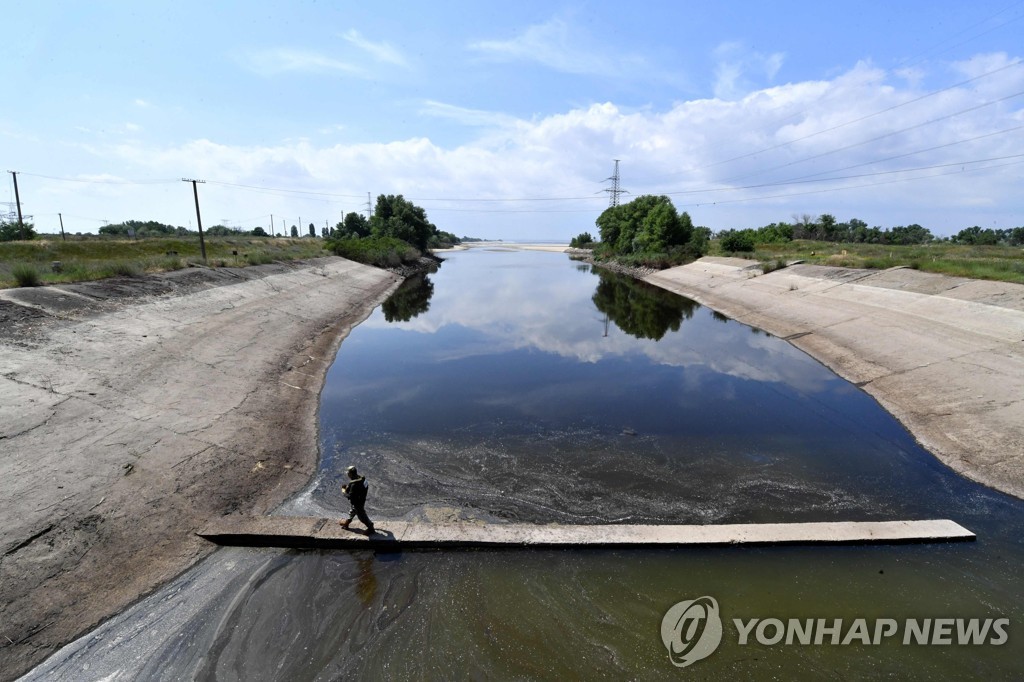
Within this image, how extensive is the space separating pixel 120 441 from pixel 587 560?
923 centimetres

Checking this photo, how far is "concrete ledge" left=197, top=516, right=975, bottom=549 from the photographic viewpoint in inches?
287

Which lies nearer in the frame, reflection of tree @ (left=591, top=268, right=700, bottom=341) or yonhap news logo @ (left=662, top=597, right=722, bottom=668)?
yonhap news logo @ (left=662, top=597, right=722, bottom=668)

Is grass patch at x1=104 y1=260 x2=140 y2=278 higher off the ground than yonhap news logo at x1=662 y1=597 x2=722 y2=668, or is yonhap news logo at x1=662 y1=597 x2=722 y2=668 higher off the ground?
grass patch at x1=104 y1=260 x2=140 y2=278

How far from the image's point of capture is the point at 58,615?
5.66 meters

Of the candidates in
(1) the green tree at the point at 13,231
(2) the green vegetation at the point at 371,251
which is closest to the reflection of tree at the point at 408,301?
(2) the green vegetation at the point at 371,251

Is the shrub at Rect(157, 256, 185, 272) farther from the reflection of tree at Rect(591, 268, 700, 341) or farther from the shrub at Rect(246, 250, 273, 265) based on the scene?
the reflection of tree at Rect(591, 268, 700, 341)

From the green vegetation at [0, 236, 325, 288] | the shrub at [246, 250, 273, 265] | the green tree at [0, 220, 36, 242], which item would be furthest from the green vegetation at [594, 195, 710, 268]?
the green tree at [0, 220, 36, 242]

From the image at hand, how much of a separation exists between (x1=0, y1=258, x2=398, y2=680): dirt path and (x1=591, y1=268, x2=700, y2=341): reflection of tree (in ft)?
57.4

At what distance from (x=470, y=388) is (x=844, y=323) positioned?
1914 centimetres

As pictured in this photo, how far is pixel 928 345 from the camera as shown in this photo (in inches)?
647

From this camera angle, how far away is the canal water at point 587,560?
5.39 m

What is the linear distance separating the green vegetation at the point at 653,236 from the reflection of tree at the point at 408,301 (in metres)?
32.0

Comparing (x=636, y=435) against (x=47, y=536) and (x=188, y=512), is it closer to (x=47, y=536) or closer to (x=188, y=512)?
(x=188, y=512)

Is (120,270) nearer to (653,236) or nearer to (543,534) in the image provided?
(543,534)
